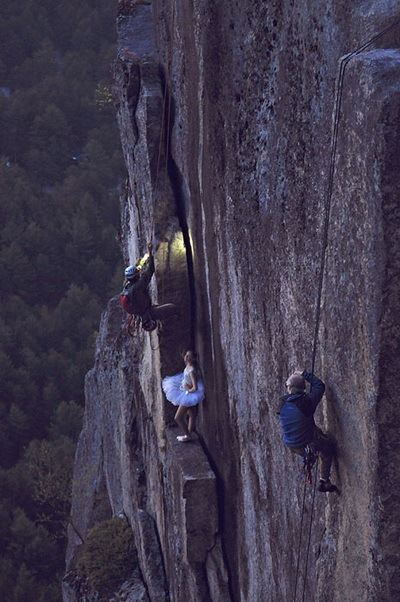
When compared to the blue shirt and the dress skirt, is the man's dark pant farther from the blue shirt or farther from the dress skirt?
the dress skirt

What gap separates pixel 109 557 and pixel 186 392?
5.74 meters

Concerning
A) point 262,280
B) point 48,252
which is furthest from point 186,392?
point 48,252

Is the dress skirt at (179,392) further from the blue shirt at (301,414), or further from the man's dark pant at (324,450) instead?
the blue shirt at (301,414)

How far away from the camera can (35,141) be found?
168 feet

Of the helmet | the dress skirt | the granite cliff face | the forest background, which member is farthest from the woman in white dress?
the forest background

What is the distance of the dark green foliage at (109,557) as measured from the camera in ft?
57.0

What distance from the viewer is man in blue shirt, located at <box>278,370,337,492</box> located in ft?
26.2

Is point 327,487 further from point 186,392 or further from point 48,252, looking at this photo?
point 48,252

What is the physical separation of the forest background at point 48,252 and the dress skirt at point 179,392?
1996cm

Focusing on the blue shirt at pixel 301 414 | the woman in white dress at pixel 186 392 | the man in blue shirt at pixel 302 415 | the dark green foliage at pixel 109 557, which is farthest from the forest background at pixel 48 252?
the blue shirt at pixel 301 414

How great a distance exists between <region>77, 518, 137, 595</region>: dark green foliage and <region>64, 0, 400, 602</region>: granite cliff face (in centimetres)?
35

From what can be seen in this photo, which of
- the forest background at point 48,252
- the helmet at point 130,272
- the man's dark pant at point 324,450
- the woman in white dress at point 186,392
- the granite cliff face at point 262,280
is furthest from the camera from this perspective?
the forest background at point 48,252

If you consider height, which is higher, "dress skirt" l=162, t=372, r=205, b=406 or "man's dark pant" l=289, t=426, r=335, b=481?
"man's dark pant" l=289, t=426, r=335, b=481

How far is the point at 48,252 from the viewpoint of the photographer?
45844mm
